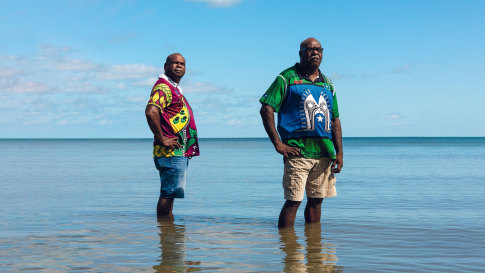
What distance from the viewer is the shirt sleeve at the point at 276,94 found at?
5.56 metres

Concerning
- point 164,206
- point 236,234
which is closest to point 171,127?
point 164,206

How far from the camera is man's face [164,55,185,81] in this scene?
262 inches

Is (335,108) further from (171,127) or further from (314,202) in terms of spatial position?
(171,127)

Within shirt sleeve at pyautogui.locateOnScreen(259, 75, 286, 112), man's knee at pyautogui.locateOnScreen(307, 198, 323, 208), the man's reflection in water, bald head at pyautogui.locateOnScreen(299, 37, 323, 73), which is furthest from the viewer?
man's knee at pyautogui.locateOnScreen(307, 198, 323, 208)

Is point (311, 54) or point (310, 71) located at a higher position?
point (311, 54)

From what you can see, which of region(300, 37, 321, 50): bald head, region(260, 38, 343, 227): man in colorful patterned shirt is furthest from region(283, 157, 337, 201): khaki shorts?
region(300, 37, 321, 50): bald head

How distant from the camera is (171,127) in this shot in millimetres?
6508

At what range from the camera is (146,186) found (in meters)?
12.9

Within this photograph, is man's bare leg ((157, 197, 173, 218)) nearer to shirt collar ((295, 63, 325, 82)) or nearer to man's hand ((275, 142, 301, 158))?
man's hand ((275, 142, 301, 158))

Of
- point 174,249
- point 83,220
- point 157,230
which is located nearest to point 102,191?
point 83,220

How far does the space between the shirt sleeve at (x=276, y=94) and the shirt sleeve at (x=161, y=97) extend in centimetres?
135

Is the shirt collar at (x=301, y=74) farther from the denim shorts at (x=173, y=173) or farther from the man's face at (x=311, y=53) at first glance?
the denim shorts at (x=173, y=173)

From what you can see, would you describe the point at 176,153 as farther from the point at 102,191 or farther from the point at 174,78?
the point at 102,191

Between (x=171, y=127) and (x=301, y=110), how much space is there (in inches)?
65.3
